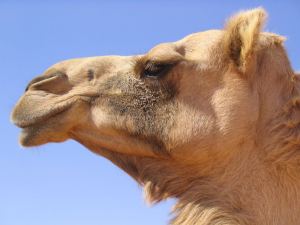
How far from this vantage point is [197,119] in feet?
15.5

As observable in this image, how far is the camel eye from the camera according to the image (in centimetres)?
493

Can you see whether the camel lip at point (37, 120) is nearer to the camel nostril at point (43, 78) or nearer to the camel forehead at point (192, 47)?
the camel nostril at point (43, 78)

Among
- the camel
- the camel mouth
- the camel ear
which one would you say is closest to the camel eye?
the camel

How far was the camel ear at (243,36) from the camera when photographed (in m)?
4.71

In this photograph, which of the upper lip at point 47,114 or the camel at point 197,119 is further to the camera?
the upper lip at point 47,114

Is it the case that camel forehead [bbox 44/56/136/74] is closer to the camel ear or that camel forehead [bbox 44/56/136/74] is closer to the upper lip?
the upper lip

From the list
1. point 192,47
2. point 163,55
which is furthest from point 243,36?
point 163,55

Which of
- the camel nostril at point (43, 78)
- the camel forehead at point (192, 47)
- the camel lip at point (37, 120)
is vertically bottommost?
the camel lip at point (37, 120)

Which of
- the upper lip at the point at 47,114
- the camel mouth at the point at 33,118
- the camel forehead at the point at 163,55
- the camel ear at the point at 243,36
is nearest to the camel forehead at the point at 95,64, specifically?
the camel forehead at the point at 163,55

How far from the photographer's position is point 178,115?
4.77 m

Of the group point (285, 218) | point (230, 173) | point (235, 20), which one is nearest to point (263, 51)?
point (235, 20)

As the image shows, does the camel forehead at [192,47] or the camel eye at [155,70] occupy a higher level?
the camel forehead at [192,47]

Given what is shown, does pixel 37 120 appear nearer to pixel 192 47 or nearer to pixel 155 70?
pixel 155 70

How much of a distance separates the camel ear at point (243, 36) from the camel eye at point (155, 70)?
497mm
